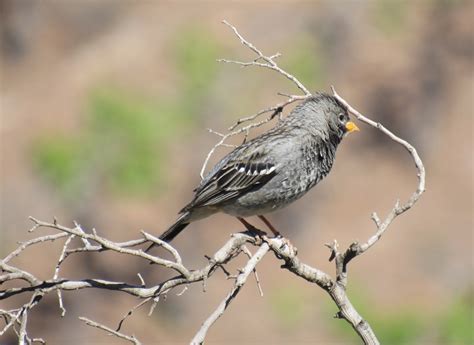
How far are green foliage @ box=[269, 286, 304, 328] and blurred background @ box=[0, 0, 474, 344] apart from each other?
0.09ft

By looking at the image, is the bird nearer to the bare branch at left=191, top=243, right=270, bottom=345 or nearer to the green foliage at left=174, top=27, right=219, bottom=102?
the bare branch at left=191, top=243, right=270, bottom=345

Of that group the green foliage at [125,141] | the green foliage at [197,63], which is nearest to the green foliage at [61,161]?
the green foliage at [125,141]

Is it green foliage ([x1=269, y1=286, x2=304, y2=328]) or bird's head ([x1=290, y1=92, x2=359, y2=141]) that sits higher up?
green foliage ([x1=269, y1=286, x2=304, y2=328])

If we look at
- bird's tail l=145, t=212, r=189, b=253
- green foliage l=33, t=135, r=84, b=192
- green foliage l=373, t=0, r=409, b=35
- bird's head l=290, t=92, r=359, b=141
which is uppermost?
green foliage l=373, t=0, r=409, b=35

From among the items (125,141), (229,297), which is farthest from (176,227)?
(125,141)

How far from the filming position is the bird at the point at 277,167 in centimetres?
604

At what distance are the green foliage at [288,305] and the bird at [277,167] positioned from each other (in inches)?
369

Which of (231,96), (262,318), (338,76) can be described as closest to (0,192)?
(231,96)

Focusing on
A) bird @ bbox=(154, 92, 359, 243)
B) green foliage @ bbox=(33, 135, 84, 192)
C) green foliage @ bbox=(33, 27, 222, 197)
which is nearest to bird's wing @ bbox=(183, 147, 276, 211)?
bird @ bbox=(154, 92, 359, 243)

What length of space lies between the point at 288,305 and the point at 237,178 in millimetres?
9636

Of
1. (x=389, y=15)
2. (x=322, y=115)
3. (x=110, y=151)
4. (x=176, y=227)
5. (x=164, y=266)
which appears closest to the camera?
(x=164, y=266)

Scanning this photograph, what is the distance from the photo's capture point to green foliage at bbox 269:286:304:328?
1543 cm

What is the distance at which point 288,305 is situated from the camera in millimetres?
15570

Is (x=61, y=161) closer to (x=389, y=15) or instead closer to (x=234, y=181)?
(x=389, y=15)
